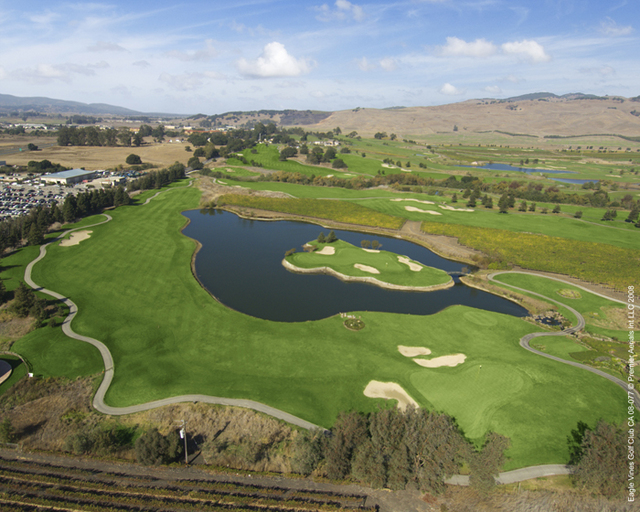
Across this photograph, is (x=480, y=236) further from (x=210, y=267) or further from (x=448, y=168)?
(x=448, y=168)

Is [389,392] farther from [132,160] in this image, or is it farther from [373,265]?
[132,160]

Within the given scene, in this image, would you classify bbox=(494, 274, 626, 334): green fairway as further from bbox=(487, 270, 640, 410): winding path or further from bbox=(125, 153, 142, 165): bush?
bbox=(125, 153, 142, 165): bush

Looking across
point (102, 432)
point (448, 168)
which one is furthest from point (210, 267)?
point (448, 168)

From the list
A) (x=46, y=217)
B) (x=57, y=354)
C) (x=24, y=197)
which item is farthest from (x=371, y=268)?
(x=24, y=197)

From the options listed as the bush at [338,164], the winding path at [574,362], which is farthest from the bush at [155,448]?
the bush at [338,164]

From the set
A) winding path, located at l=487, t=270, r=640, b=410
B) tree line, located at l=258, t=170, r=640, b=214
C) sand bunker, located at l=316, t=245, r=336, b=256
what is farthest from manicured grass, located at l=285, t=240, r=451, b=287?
tree line, located at l=258, t=170, r=640, b=214

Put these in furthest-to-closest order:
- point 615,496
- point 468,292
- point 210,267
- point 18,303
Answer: point 210,267, point 468,292, point 18,303, point 615,496

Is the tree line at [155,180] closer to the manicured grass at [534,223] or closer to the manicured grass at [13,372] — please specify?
the manicured grass at [534,223]
